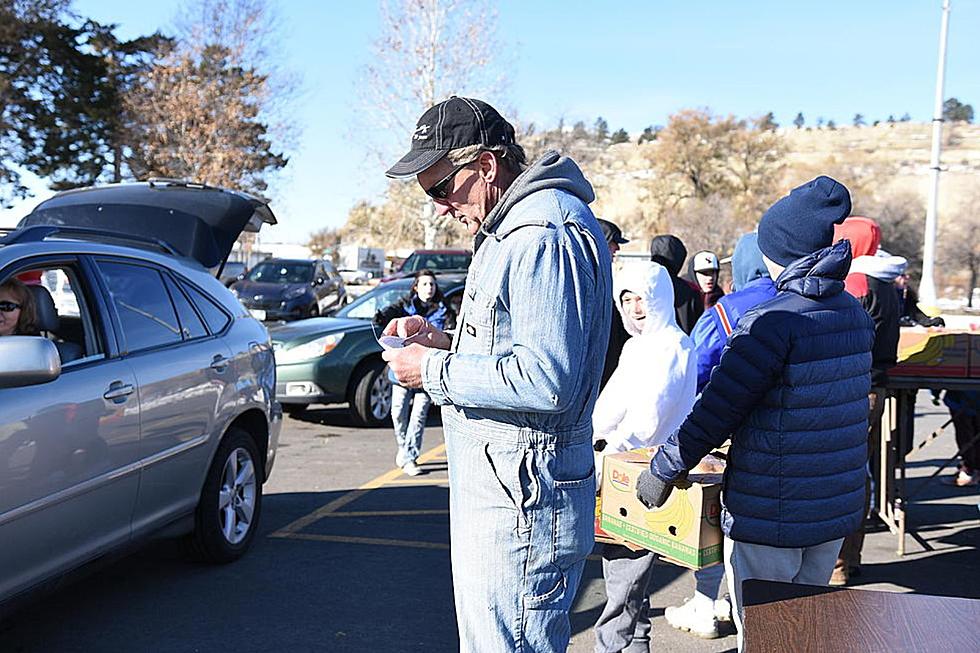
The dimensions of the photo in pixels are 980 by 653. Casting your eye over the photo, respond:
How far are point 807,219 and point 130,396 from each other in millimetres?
3018

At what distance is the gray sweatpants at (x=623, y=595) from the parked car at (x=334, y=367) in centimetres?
598

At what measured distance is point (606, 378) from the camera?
5.13 meters

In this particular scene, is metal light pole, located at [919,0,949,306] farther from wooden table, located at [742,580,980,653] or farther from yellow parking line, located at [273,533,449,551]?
wooden table, located at [742,580,980,653]

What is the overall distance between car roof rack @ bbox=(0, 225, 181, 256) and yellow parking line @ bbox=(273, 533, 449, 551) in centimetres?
193

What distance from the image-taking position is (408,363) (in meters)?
2.35

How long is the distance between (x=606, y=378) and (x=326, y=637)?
1991mm

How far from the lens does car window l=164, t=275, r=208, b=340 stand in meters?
5.01

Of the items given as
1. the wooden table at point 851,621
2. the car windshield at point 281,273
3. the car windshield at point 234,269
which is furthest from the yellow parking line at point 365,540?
the car windshield at point 234,269

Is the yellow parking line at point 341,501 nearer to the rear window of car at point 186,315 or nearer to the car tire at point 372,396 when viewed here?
the car tire at point 372,396

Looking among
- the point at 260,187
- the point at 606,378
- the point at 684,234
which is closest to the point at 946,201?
the point at 684,234

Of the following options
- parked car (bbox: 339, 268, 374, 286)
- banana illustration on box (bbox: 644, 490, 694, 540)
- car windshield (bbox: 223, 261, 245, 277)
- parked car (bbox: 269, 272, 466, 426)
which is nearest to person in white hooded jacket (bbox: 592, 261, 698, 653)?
banana illustration on box (bbox: 644, 490, 694, 540)

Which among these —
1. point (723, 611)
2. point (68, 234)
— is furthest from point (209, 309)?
point (723, 611)

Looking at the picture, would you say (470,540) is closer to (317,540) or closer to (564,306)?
(564,306)

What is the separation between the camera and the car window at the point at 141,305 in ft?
14.8
